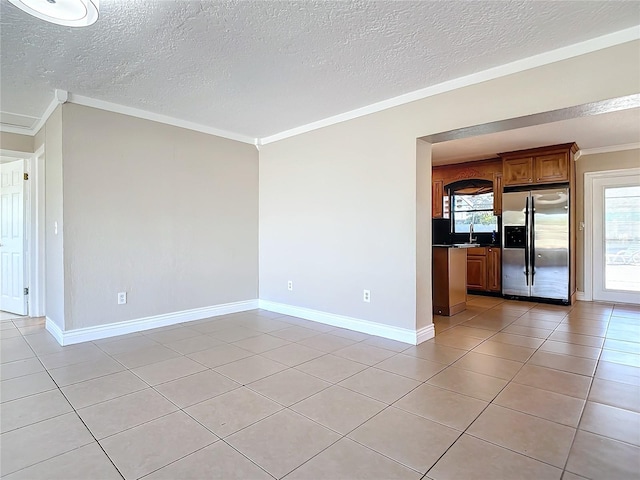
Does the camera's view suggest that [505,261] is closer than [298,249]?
No

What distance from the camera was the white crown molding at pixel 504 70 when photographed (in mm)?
2293

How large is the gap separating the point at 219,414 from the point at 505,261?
212 inches

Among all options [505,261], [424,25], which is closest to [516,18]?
[424,25]

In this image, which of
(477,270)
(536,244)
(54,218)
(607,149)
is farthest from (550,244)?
(54,218)

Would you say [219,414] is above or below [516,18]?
below

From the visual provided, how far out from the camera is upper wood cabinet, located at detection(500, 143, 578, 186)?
5266mm

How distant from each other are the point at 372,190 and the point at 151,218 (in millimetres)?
2517

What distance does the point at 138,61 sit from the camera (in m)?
2.70

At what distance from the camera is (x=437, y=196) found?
22.9ft

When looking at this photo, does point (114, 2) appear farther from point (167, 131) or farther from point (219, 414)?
point (219, 414)

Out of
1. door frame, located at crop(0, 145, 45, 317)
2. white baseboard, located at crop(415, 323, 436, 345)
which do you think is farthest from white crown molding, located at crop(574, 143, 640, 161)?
door frame, located at crop(0, 145, 45, 317)

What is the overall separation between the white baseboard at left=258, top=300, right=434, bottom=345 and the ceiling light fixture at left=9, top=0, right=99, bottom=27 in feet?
11.0

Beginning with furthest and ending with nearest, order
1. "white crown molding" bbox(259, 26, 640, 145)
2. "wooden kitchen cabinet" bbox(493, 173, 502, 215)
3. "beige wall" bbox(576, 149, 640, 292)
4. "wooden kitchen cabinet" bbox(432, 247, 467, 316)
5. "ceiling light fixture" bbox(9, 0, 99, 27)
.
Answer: "wooden kitchen cabinet" bbox(493, 173, 502, 215)
"beige wall" bbox(576, 149, 640, 292)
"wooden kitchen cabinet" bbox(432, 247, 467, 316)
"white crown molding" bbox(259, 26, 640, 145)
"ceiling light fixture" bbox(9, 0, 99, 27)

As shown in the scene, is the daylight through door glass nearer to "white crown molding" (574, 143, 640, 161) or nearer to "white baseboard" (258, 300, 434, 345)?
"white crown molding" (574, 143, 640, 161)
